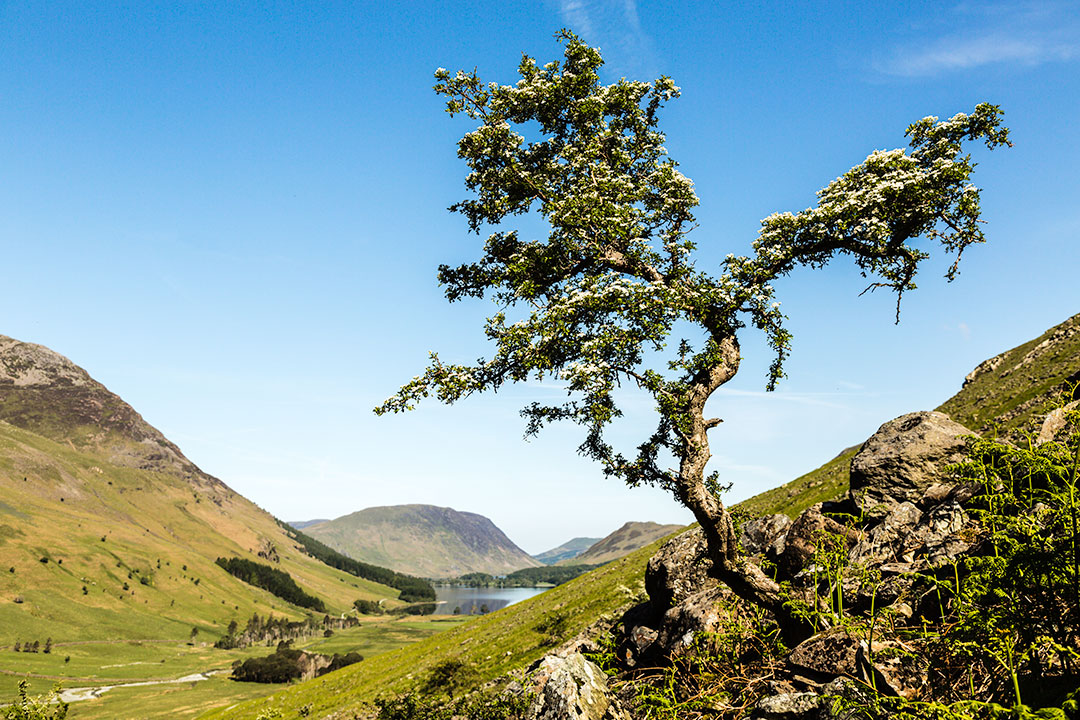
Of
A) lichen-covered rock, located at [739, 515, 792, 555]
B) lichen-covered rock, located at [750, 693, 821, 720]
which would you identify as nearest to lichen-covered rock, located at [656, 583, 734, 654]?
lichen-covered rock, located at [750, 693, 821, 720]

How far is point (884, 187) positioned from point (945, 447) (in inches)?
285

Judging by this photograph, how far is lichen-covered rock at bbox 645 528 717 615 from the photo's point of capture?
48.4 ft

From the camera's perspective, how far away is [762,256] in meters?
14.7

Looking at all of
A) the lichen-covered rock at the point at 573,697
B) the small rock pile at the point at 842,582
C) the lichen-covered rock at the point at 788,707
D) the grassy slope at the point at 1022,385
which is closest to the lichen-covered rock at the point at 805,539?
the small rock pile at the point at 842,582

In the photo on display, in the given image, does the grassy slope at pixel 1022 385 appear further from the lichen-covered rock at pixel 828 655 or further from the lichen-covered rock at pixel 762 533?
the lichen-covered rock at pixel 828 655

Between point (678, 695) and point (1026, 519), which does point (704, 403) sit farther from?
point (1026, 519)

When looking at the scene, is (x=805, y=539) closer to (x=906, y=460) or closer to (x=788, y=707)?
(x=906, y=460)

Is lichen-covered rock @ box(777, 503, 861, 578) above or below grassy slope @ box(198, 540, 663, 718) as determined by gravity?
above

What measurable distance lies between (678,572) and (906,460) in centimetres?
678

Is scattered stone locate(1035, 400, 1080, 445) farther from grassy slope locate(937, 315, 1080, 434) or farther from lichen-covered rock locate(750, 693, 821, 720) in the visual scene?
grassy slope locate(937, 315, 1080, 434)

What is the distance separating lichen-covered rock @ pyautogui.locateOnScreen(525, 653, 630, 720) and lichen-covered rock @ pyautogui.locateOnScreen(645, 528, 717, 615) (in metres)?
5.08

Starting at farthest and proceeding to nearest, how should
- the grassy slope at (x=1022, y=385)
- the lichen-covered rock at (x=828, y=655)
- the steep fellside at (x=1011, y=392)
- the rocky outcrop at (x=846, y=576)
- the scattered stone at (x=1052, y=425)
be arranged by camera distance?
the steep fellside at (x=1011, y=392)
the grassy slope at (x=1022, y=385)
the scattered stone at (x=1052, y=425)
the lichen-covered rock at (x=828, y=655)
the rocky outcrop at (x=846, y=576)

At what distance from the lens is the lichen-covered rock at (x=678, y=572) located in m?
14.8

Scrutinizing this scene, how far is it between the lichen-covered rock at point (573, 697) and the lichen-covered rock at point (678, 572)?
508 cm
